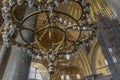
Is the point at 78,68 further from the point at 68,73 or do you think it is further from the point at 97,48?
the point at 97,48

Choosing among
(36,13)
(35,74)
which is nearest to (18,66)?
(36,13)

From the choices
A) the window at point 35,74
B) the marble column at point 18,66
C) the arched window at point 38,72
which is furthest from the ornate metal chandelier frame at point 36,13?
the window at point 35,74

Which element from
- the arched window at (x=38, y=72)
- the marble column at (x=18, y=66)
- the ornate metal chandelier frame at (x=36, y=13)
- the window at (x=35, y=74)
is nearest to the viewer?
the marble column at (x=18, y=66)

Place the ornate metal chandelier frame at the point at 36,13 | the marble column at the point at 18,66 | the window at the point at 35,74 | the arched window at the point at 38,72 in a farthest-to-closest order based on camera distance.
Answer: the window at the point at 35,74
the arched window at the point at 38,72
the ornate metal chandelier frame at the point at 36,13
the marble column at the point at 18,66

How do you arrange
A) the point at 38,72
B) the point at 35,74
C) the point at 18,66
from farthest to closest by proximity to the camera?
the point at 38,72, the point at 35,74, the point at 18,66

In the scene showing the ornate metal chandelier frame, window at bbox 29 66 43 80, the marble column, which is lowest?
the marble column

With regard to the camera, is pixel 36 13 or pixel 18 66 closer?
pixel 18 66

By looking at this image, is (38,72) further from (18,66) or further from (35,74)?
(18,66)

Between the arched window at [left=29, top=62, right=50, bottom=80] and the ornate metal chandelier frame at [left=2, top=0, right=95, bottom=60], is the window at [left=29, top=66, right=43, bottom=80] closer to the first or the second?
the arched window at [left=29, top=62, right=50, bottom=80]

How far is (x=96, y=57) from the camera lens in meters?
12.0

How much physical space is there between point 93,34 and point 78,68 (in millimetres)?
9708

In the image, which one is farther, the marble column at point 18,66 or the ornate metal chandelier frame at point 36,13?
the ornate metal chandelier frame at point 36,13

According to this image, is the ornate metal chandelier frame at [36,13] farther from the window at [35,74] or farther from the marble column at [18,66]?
the window at [35,74]

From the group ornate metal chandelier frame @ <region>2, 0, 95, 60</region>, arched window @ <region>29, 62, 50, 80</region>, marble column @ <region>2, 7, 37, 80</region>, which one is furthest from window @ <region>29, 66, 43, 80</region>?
marble column @ <region>2, 7, 37, 80</region>
